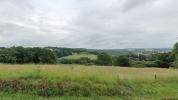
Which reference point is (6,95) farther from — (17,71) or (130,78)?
(130,78)

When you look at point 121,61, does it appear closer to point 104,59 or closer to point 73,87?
point 104,59

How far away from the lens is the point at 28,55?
2100 inches

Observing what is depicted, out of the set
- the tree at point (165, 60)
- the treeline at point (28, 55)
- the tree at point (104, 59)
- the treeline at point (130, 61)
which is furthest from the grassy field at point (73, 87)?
the tree at point (165, 60)

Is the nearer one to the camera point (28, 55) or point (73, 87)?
point (73, 87)

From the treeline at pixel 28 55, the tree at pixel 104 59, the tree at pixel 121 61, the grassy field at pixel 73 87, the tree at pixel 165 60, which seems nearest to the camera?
the grassy field at pixel 73 87

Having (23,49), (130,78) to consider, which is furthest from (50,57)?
(130,78)

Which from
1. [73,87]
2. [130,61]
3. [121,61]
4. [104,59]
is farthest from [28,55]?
[73,87]

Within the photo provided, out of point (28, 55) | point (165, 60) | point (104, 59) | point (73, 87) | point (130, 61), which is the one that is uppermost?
point (28, 55)

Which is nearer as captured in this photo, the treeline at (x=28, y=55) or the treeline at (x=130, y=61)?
the treeline at (x=28, y=55)

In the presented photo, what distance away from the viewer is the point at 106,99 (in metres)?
18.0

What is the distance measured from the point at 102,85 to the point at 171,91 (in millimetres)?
4796

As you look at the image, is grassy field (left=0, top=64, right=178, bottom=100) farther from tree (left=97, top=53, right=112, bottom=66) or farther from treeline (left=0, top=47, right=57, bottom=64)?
tree (left=97, top=53, right=112, bottom=66)

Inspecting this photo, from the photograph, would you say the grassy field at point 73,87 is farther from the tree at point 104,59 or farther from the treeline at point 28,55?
the tree at point 104,59

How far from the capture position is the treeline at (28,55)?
5084 cm
